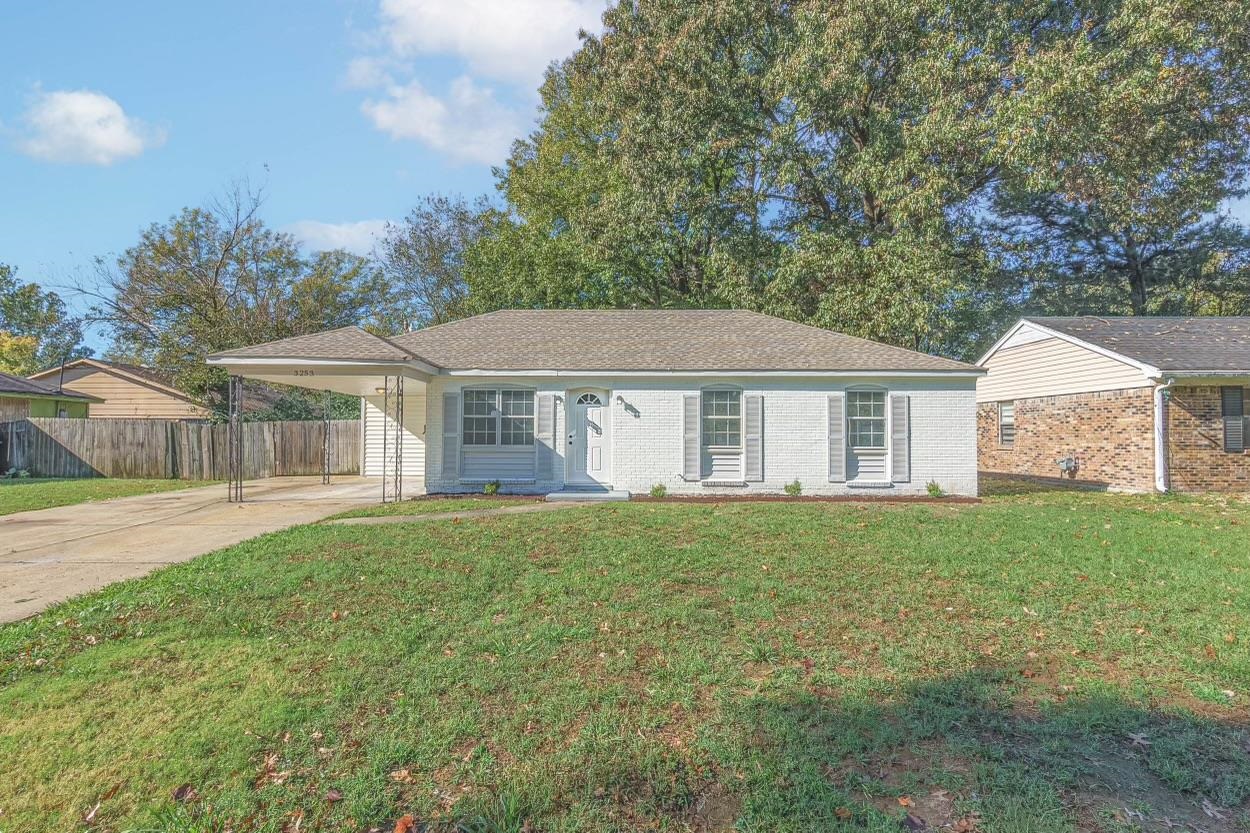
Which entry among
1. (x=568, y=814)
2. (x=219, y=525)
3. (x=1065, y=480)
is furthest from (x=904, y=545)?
(x=1065, y=480)

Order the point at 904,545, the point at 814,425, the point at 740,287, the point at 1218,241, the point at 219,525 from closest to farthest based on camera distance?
the point at 904,545 < the point at 219,525 < the point at 814,425 < the point at 740,287 < the point at 1218,241

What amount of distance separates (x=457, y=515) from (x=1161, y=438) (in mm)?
14906

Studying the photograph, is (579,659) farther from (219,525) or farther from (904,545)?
(219,525)

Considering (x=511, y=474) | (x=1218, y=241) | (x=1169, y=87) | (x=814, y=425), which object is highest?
(x=1169, y=87)

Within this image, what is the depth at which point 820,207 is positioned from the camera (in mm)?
20812

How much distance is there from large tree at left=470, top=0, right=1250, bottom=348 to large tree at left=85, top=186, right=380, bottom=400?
1054 centimetres

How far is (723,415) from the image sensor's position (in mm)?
12977

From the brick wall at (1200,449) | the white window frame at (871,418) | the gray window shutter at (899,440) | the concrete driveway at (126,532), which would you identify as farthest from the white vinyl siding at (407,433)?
the brick wall at (1200,449)

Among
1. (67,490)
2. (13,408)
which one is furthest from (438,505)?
(13,408)

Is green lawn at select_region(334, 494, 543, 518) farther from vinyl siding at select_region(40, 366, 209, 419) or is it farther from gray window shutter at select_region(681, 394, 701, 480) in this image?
vinyl siding at select_region(40, 366, 209, 419)

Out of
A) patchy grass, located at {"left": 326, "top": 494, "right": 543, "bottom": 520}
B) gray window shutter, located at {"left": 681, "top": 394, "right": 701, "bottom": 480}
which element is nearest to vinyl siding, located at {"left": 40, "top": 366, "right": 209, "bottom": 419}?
patchy grass, located at {"left": 326, "top": 494, "right": 543, "bottom": 520}

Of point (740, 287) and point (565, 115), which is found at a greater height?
point (565, 115)

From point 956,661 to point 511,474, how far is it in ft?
32.8

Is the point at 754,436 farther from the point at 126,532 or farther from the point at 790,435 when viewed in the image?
the point at 126,532
